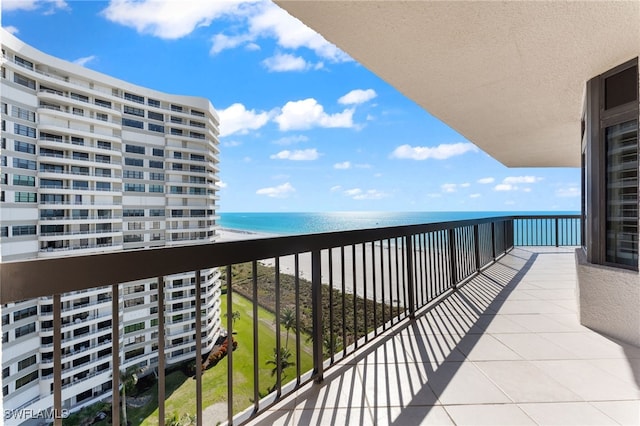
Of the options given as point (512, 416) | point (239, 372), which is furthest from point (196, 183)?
point (512, 416)

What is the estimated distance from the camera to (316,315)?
188 cm

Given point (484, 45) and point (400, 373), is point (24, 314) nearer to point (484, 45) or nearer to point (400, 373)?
point (400, 373)

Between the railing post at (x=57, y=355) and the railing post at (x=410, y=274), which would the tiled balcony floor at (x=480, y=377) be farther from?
the railing post at (x=57, y=355)

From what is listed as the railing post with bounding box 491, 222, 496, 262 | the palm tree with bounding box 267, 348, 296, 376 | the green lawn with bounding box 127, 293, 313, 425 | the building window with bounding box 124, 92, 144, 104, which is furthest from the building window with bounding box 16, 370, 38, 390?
the railing post with bounding box 491, 222, 496, 262

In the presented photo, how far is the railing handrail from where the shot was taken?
829 millimetres

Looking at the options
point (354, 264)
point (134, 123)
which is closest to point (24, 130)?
point (134, 123)

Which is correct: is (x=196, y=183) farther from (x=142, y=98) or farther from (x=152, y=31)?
(x=152, y=31)

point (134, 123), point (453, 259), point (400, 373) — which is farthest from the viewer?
point (134, 123)

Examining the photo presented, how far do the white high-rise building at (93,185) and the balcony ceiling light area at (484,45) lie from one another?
14.4 meters

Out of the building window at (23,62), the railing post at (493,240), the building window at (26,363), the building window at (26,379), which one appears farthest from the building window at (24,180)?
the railing post at (493,240)

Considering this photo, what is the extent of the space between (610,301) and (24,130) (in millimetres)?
28307

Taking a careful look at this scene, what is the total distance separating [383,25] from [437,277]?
2.87m

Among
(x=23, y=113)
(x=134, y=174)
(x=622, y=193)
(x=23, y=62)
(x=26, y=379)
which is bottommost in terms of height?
(x=26, y=379)

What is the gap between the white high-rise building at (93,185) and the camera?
16188mm
